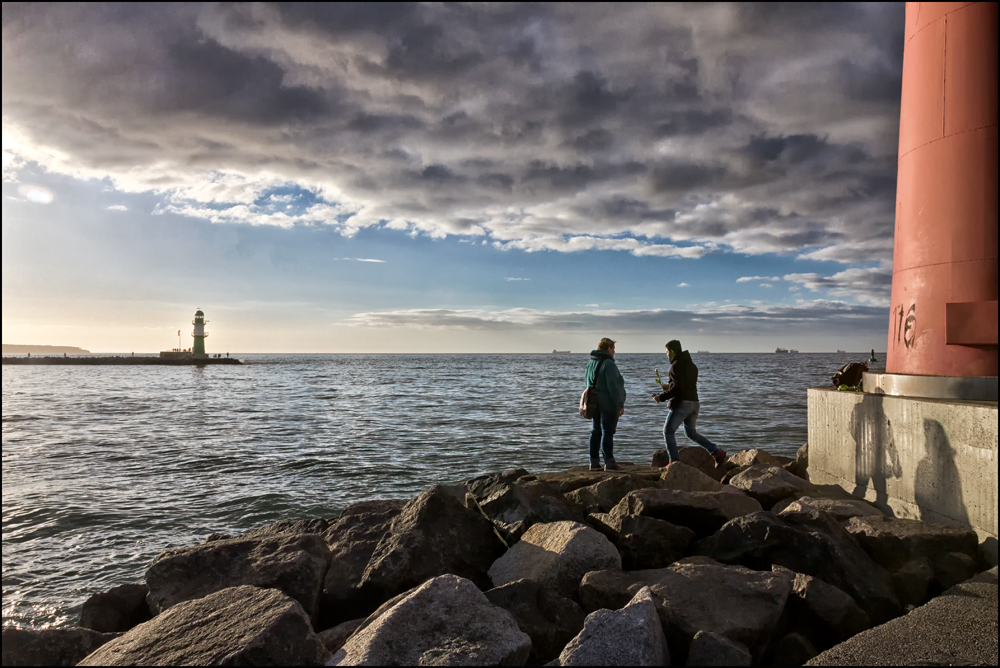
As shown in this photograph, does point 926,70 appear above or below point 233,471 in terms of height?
above

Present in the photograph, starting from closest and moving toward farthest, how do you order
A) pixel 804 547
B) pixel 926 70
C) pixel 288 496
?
pixel 804 547
pixel 926 70
pixel 288 496

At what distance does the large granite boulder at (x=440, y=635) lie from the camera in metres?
3.30

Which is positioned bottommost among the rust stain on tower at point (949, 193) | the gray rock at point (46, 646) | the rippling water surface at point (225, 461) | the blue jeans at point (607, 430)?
the rippling water surface at point (225, 461)

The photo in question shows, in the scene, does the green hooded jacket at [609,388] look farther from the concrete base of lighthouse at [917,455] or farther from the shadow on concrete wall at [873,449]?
the shadow on concrete wall at [873,449]

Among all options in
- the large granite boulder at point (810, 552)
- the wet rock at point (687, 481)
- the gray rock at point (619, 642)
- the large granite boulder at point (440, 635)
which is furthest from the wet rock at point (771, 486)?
the large granite boulder at point (440, 635)

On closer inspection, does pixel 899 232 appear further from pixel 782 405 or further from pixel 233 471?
pixel 782 405

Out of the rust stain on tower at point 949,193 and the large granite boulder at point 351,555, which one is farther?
the rust stain on tower at point 949,193

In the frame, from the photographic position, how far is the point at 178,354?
316ft

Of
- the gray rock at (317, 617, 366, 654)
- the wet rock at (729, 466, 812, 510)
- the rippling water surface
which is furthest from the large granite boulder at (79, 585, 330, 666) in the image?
the wet rock at (729, 466, 812, 510)

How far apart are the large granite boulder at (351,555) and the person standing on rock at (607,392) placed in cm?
349

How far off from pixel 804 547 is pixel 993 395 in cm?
275

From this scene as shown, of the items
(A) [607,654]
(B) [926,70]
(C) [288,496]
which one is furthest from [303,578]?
(B) [926,70]

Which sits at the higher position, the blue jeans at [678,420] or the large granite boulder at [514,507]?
the blue jeans at [678,420]

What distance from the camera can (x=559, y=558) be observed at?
478 cm
